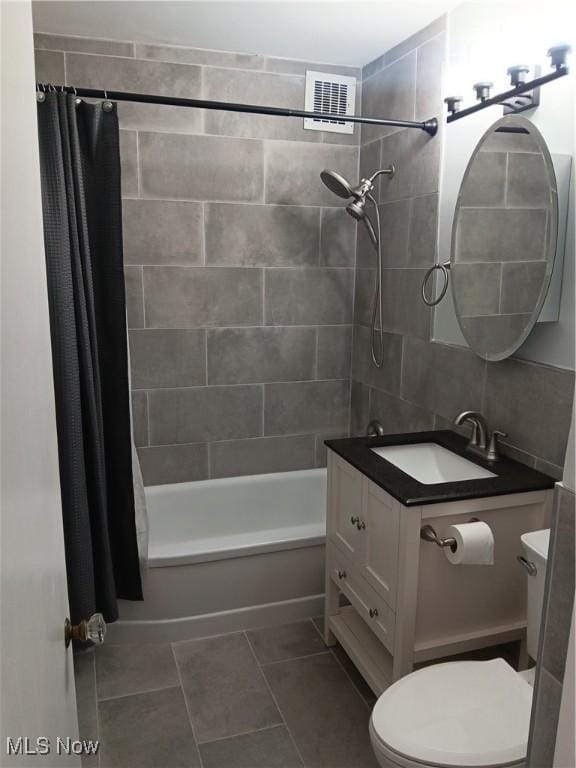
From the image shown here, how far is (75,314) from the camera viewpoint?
2258 mm

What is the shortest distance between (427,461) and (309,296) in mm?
1227

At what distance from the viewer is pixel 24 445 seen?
2.51 ft

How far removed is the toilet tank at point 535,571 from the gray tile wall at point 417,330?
36 cm

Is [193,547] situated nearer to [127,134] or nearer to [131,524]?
[131,524]

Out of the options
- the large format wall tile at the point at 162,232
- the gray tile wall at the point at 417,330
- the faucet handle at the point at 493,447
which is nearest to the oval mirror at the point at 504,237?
the gray tile wall at the point at 417,330

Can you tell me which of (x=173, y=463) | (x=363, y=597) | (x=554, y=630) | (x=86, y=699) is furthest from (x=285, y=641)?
(x=554, y=630)

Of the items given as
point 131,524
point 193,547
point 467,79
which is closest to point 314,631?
point 193,547

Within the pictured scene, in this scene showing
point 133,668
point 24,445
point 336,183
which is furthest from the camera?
point 336,183

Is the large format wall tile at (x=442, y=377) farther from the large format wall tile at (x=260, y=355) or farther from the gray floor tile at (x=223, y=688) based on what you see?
the gray floor tile at (x=223, y=688)

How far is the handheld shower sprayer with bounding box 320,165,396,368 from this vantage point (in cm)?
272

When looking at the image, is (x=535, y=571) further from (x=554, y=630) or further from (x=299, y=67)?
(x=299, y=67)

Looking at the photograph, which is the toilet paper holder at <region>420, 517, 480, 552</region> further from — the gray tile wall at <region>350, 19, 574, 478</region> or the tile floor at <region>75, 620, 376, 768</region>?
the tile floor at <region>75, 620, 376, 768</region>

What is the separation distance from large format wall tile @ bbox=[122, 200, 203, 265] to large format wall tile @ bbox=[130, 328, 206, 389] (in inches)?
13.9

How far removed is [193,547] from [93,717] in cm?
71
